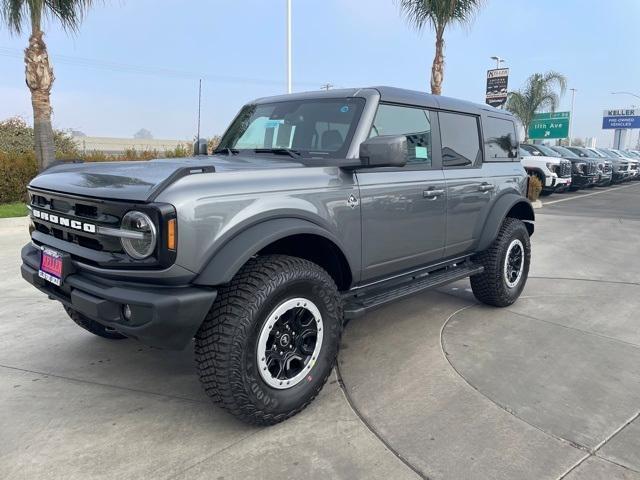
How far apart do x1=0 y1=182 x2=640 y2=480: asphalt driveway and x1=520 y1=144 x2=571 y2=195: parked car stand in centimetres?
1263

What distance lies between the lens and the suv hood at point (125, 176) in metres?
2.40

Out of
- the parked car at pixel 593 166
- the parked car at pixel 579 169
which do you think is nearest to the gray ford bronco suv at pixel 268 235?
the parked car at pixel 579 169

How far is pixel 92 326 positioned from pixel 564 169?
16.3 meters

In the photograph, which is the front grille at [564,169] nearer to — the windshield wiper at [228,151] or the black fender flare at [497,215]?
the black fender flare at [497,215]

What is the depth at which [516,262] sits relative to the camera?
495 cm

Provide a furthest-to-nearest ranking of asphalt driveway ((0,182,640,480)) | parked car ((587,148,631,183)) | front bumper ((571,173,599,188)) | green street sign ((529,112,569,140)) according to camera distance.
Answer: green street sign ((529,112,569,140)) → parked car ((587,148,631,183)) → front bumper ((571,173,599,188)) → asphalt driveway ((0,182,640,480))

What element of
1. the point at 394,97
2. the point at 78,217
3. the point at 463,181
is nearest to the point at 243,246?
the point at 78,217

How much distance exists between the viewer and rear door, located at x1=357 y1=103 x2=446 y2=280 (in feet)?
10.9

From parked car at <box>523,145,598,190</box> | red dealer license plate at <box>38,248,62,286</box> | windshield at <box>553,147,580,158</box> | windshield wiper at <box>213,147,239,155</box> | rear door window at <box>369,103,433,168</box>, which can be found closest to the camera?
red dealer license plate at <box>38,248,62,286</box>

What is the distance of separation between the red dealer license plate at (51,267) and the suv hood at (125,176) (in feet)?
1.23

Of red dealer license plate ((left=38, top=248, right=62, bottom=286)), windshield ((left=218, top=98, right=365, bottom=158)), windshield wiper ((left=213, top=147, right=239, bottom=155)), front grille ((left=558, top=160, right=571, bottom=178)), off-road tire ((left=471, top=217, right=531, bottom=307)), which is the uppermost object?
windshield ((left=218, top=98, right=365, bottom=158))

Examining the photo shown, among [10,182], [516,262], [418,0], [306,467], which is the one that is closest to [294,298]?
[306,467]

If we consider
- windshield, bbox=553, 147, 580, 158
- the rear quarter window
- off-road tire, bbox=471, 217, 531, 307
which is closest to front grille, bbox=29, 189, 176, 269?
off-road tire, bbox=471, 217, 531, 307

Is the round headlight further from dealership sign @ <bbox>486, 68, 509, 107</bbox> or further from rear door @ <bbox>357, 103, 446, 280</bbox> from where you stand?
dealership sign @ <bbox>486, 68, 509, 107</bbox>
